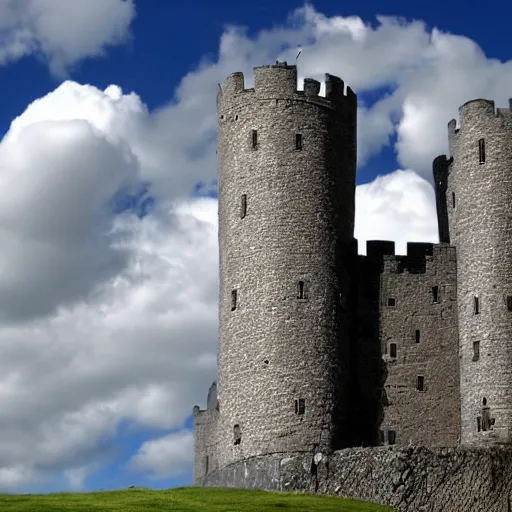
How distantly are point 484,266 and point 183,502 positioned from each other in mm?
15521

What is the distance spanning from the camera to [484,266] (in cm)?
5797

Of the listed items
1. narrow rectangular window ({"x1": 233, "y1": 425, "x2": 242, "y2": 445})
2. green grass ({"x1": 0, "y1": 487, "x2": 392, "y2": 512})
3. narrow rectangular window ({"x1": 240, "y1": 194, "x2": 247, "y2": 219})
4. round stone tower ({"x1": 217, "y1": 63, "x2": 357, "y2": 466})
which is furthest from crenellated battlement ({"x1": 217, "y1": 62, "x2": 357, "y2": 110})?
Result: green grass ({"x1": 0, "y1": 487, "x2": 392, "y2": 512})

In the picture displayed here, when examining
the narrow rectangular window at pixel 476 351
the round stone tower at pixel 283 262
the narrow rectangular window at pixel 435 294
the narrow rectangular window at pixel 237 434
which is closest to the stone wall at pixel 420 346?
the narrow rectangular window at pixel 435 294

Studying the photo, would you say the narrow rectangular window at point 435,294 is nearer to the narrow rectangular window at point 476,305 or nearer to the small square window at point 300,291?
the narrow rectangular window at point 476,305

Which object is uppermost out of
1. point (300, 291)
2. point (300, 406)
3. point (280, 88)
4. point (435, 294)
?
point (280, 88)

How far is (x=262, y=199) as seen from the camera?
189ft

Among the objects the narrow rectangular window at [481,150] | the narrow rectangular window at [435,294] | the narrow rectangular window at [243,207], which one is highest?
the narrow rectangular window at [481,150]

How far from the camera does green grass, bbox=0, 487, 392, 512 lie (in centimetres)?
4809

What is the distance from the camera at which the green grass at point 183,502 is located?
158 ft

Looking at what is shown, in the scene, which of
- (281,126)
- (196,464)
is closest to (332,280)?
(281,126)

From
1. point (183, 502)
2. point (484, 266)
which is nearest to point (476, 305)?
point (484, 266)

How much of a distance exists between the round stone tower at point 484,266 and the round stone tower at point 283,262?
14.7 ft

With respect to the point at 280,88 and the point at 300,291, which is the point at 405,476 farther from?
the point at 280,88

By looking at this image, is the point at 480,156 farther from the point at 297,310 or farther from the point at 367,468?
the point at 367,468
